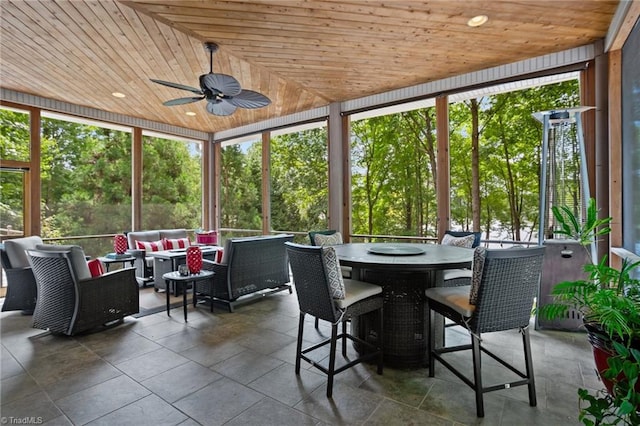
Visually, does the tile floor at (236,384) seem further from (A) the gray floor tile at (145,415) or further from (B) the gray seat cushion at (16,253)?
(B) the gray seat cushion at (16,253)

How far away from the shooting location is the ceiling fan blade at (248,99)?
13.0ft

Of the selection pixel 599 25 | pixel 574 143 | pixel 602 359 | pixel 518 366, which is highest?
pixel 599 25

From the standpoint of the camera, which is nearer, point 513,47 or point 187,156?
point 513,47

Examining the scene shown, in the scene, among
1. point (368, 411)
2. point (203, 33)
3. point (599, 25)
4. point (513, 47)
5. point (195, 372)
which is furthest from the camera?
point (513, 47)

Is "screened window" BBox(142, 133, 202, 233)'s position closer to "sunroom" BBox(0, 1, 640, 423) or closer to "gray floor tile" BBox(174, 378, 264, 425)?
"sunroom" BBox(0, 1, 640, 423)

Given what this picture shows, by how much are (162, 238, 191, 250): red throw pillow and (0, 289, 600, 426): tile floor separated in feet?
8.88

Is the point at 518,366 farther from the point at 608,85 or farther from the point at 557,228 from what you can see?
the point at 608,85

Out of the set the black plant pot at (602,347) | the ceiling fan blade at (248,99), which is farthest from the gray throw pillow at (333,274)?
the ceiling fan blade at (248,99)

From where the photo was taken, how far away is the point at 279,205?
9.45 m

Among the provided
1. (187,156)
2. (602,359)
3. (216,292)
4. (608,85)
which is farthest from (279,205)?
(602,359)

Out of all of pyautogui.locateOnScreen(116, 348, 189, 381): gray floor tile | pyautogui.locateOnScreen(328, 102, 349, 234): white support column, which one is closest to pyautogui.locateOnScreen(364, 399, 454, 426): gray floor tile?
pyautogui.locateOnScreen(116, 348, 189, 381): gray floor tile

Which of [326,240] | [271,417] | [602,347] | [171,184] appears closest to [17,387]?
[271,417]

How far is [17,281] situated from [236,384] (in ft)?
12.0

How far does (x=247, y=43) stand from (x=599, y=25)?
12.5 feet
